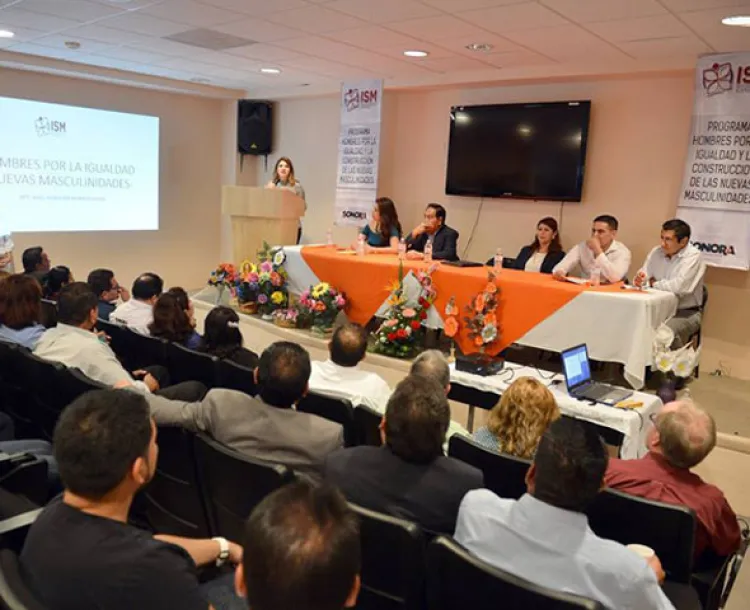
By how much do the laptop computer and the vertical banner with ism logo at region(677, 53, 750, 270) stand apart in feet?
6.85

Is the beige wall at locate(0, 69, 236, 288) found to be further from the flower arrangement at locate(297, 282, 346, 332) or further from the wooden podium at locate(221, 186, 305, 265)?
the flower arrangement at locate(297, 282, 346, 332)

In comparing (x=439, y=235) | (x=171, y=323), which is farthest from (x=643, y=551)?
(x=439, y=235)

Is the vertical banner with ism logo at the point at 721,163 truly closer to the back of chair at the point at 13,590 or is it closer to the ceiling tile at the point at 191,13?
the ceiling tile at the point at 191,13

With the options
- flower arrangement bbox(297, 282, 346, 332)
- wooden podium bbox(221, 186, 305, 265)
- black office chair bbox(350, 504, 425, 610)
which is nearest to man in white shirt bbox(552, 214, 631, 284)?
flower arrangement bbox(297, 282, 346, 332)

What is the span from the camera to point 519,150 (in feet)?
19.8

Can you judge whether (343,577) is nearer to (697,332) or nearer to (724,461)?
(724,461)

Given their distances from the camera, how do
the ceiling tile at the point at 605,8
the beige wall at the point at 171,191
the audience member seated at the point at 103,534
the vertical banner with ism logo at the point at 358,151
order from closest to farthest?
the audience member seated at the point at 103,534 < the ceiling tile at the point at 605,8 < the vertical banner with ism logo at the point at 358,151 < the beige wall at the point at 171,191

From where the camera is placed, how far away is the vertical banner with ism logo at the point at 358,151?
6754 millimetres

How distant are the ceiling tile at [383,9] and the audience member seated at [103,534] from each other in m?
3.32

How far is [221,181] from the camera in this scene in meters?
8.98

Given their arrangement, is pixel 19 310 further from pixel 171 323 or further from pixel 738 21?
pixel 738 21

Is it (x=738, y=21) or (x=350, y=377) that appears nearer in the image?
(x=350, y=377)

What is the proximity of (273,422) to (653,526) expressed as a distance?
3.77 ft

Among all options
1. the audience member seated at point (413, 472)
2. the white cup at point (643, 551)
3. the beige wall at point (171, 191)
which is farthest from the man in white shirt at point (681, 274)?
the beige wall at point (171, 191)
